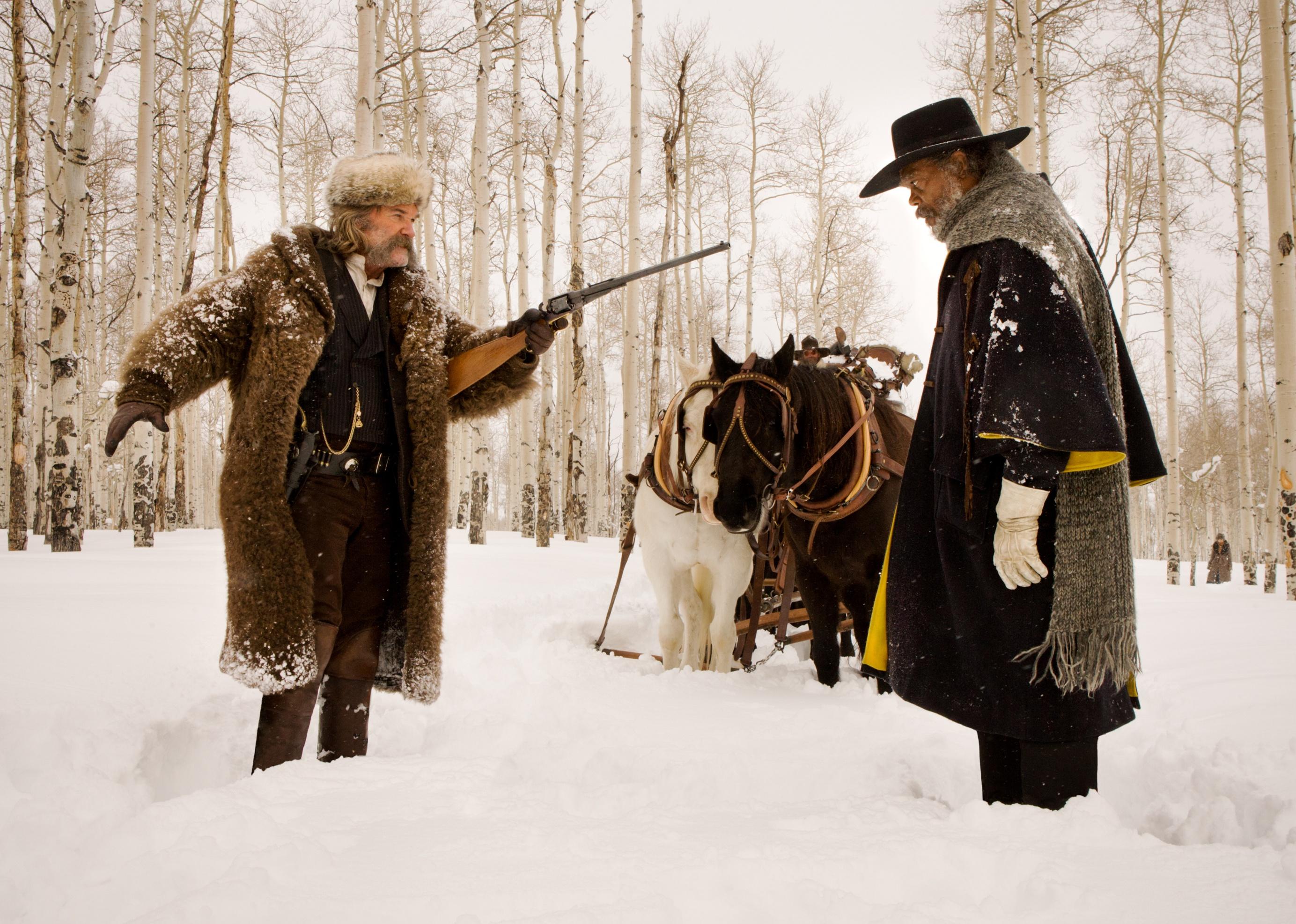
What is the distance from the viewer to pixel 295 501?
221 centimetres

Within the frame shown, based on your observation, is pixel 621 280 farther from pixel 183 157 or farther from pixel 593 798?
pixel 183 157

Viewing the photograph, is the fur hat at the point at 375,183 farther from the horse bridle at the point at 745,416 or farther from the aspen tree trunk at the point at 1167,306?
the aspen tree trunk at the point at 1167,306

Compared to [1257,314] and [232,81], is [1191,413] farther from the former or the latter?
[232,81]

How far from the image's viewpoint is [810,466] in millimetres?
3520

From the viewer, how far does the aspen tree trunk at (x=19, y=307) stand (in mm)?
8414

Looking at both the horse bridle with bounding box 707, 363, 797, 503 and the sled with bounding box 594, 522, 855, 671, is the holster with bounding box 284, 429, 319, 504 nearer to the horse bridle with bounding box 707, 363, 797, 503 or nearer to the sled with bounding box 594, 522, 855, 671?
the horse bridle with bounding box 707, 363, 797, 503

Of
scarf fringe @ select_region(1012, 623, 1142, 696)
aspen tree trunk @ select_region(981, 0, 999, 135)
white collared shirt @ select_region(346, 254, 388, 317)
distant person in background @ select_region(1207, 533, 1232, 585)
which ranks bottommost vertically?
distant person in background @ select_region(1207, 533, 1232, 585)

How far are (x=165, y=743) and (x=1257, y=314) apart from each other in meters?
21.7

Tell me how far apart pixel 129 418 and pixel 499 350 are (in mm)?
1056

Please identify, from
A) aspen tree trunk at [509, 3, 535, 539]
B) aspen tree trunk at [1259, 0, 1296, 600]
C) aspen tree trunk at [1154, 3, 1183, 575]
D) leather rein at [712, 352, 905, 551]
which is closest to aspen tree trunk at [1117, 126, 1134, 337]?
aspen tree trunk at [1154, 3, 1183, 575]

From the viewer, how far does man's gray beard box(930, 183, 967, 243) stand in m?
1.94

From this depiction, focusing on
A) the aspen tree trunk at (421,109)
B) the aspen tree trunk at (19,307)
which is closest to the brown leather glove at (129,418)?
the aspen tree trunk at (19,307)

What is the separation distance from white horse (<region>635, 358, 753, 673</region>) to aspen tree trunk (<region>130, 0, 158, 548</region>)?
7.73 metres

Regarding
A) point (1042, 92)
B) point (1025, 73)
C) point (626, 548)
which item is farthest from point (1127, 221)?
point (626, 548)
